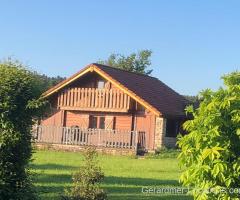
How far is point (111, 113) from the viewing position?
3403 centimetres

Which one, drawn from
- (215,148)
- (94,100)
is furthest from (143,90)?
(215,148)

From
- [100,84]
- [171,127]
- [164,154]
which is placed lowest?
[164,154]

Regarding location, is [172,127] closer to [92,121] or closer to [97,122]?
[97,122]

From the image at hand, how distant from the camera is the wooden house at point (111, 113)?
31.7 meters

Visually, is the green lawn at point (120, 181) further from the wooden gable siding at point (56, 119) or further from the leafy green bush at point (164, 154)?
the wooden gable siding at point (56, 119)

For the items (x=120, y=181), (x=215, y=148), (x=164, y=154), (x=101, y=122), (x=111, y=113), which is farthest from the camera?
(x=101, y=122)

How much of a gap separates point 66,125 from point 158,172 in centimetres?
1694

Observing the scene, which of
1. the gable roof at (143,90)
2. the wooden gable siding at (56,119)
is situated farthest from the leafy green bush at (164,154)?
the wooden gable siding at (56,119)

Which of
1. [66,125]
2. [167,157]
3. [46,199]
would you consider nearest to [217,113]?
[46,199]

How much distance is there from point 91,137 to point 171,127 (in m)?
5.58

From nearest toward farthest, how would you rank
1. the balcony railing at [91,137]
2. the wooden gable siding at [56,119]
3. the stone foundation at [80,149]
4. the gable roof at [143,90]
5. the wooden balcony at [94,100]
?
the stone foundation at [80,149]
the balcony railing at [91,137]
the gable roof at [143,90]
the wooden balcony at [94,100]
the wooden gable siding at [56,119]

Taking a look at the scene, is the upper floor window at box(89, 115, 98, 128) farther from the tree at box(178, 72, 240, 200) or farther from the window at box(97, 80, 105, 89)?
the tree at box(178, 72, 240, 200)

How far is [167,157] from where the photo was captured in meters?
29.5

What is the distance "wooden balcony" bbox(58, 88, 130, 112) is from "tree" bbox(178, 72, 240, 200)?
25454 millimetres
